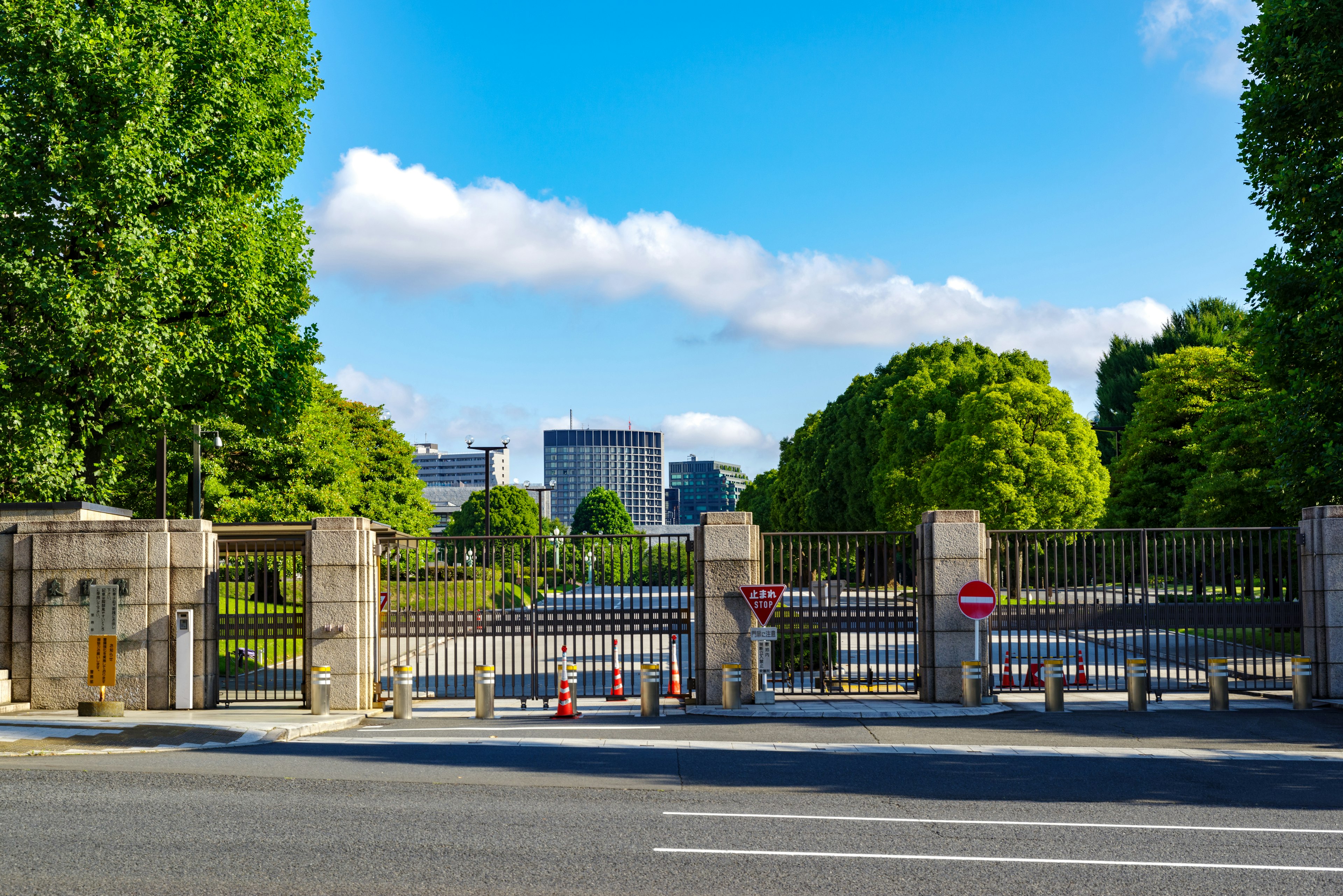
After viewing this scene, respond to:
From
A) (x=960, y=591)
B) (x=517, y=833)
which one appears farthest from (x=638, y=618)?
(x=517, y=833)

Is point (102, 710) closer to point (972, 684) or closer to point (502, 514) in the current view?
point (972, 684)

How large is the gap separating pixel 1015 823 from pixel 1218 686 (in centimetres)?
912

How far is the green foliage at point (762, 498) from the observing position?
4031 inches

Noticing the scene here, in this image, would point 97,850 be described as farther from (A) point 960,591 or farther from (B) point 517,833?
(A) point 960,591

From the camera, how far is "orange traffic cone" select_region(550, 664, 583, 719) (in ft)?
52.1

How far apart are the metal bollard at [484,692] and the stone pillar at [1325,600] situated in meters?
13.2

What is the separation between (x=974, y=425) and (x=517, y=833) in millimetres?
38810

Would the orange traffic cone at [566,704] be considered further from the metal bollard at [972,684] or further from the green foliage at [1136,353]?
the green foliage at [1136,353]

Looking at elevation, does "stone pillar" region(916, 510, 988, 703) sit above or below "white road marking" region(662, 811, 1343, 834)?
above

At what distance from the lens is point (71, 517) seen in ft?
56.7

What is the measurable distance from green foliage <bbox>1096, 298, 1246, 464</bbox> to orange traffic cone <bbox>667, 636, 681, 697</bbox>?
47836mm

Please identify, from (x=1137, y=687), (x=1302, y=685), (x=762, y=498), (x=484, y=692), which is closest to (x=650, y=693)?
(x=484, y=692)

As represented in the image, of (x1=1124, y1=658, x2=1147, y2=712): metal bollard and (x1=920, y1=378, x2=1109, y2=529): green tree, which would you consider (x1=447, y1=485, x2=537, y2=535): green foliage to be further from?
(x1=1124, y1=658, x2=1147, y2=712): metal bollard

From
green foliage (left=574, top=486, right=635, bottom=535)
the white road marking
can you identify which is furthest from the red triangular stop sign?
green foliage (left=574, top=486, right=635, bottom=535)
